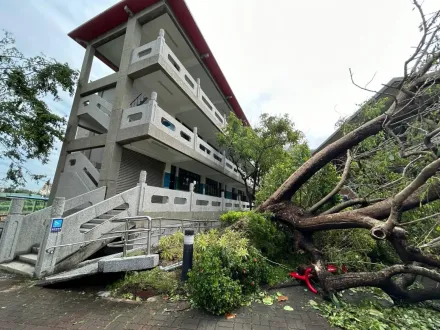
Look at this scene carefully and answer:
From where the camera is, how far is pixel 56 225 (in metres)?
4.53

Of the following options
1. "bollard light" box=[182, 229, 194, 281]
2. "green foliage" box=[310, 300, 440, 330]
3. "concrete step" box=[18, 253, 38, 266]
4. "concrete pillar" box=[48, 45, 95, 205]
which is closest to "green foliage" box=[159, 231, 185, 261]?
"bollard light" box=[182, 229, 194, 281]

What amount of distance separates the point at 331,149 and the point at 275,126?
23.9 ft

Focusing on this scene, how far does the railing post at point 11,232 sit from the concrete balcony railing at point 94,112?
3973 millimetres

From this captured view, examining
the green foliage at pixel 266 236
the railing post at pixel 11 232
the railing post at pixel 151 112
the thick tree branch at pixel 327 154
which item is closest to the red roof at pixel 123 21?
the railing post at pixel 151 112

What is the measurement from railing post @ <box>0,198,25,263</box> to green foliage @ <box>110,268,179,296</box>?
3.46 metres

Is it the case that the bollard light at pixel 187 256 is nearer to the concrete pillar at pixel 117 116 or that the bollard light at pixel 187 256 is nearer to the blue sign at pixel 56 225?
the blue sign at pixel 56 225

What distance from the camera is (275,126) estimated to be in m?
13.0

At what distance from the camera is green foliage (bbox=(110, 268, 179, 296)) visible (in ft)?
12.8

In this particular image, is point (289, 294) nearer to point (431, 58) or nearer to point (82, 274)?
point (82, 274)

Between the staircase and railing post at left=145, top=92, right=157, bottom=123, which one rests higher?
railing post at left=145, top=92, right=157, bottom=123

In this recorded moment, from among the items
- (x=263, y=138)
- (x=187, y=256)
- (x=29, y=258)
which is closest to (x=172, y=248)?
(x=187, y=256)

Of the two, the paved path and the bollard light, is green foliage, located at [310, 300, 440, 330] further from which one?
the bollard light

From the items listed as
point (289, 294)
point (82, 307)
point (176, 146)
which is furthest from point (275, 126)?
point (82, 307)

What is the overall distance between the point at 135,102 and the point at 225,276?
10024 mm
